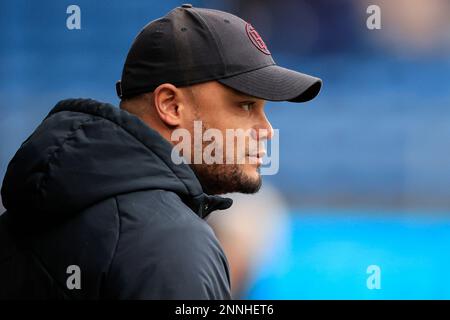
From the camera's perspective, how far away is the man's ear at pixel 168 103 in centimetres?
169

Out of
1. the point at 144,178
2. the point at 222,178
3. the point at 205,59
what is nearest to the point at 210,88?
the point at 205,59

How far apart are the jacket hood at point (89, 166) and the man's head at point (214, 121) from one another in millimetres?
238

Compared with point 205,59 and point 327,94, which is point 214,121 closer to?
point 205,59

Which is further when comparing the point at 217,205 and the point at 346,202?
the point at 346,202

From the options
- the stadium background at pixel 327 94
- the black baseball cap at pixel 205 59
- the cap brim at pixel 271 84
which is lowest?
the stadium background at pixel 327 94

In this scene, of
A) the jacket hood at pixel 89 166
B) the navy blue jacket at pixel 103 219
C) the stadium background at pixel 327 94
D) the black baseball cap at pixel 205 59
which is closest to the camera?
the navy blue jacket at pixel 103 219

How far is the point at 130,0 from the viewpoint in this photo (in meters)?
3.72

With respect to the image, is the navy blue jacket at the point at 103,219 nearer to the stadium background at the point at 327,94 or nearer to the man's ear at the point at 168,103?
the man's ear at the point at 168,103

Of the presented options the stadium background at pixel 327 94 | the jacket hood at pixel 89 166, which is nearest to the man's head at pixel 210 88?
the jacket hood at pixel 89 166

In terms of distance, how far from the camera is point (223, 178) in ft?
5.63

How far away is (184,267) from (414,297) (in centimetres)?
256

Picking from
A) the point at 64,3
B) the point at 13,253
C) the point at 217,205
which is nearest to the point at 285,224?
the point at 64,3

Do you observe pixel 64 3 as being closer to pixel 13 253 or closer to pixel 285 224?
pixel 285 224

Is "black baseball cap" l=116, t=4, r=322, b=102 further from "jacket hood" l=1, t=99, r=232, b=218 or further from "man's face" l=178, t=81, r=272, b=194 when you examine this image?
"jacket hood" l=1, t=99, r=232, b=218
